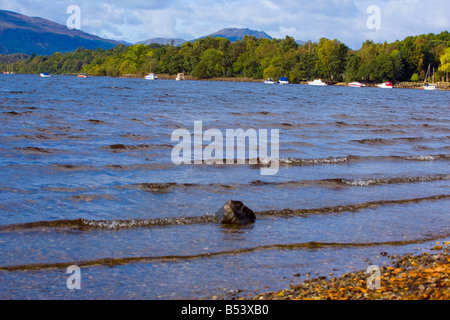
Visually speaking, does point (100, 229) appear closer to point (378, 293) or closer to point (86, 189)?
point (86, 189)

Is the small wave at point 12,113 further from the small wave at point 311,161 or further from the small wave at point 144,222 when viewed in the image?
the small wave at point 144,222

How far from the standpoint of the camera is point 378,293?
6.48m

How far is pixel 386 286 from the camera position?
6.76m

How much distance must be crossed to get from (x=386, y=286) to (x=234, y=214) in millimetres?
4200

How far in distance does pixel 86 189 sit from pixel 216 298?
7.13 metres

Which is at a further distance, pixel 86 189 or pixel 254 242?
pixel 86 189

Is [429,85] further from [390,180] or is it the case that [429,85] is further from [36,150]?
[36,150]

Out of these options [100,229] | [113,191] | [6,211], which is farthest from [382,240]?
[6,211]

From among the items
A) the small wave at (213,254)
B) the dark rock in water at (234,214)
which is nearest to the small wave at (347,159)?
the dark rock in water at (234,214)

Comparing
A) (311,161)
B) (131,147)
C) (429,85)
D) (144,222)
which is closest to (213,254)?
(144,222)

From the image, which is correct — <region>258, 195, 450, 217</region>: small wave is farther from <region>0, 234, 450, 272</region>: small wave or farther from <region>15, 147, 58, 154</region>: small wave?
<region>15, 147, 58, 154</region>: small wave

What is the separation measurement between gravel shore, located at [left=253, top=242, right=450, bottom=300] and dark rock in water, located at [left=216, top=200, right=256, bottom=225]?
3.30m

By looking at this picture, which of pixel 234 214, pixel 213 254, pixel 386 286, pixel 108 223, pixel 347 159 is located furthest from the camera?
pixel 347 159

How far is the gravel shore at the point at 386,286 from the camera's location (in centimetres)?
633
